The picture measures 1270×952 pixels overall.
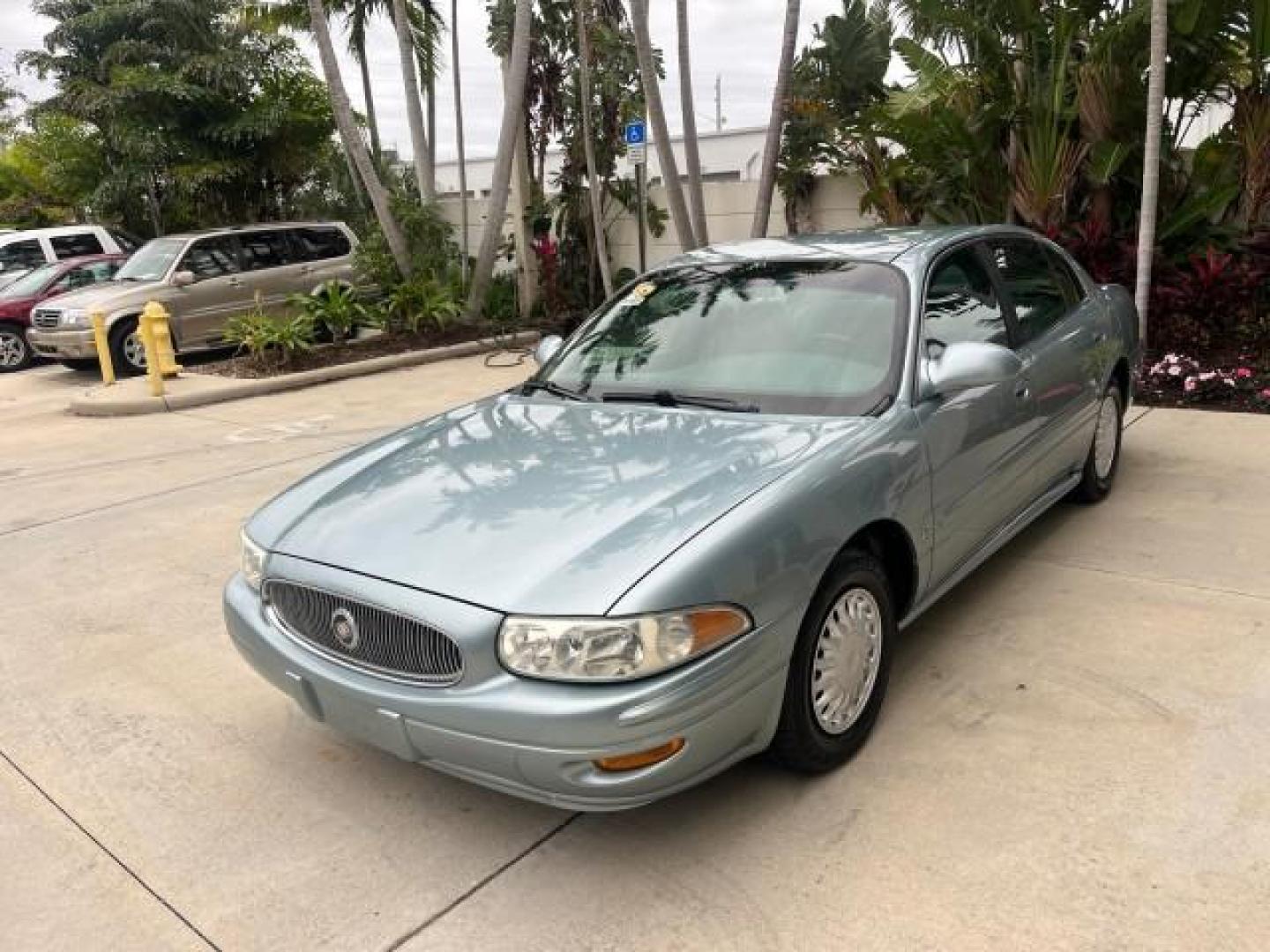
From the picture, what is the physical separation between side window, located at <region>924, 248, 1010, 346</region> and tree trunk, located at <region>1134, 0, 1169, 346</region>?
3625 millimetres

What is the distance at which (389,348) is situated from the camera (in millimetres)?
12352

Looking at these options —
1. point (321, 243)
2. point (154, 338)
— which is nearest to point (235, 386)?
point (154, 338)

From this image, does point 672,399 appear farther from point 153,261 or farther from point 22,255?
point 22,255

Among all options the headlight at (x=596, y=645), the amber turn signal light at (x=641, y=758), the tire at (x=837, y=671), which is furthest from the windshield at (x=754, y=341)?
the amber turn signal light at (x=641, y=758)

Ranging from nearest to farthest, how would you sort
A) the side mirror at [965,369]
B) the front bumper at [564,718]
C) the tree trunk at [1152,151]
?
the front bumper at [564,718] < the side mirror at [965,369] < the tree trunk at [1152,151]

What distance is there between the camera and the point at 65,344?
1220 cm

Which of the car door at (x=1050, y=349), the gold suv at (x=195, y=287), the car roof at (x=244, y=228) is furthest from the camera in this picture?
the car roof at (x=244, y=228)

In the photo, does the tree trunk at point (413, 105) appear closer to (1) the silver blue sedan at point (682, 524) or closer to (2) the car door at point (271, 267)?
(2) the car door at point (271, 267)

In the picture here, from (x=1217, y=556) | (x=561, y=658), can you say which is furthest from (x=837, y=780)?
(x=1217, y=556)

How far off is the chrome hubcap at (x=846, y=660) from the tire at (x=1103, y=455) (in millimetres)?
2394

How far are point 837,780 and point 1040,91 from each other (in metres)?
7.83

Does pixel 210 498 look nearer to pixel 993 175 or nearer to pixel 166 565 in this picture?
pixel 166 565

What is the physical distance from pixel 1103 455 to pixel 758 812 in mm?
3252

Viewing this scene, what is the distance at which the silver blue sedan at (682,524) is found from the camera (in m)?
2.45
